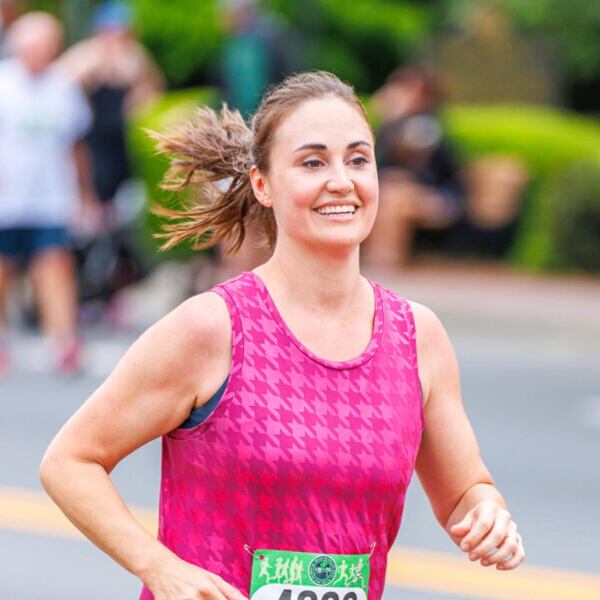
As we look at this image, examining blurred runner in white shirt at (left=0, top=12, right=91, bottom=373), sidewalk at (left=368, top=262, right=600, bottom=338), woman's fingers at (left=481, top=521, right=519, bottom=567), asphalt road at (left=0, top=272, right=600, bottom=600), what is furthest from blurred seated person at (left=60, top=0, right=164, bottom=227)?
woman's fingers at (left=481, top=521, right=519, bottom=567)

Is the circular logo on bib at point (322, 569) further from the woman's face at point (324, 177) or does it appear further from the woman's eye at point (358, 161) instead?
the woman's eye at point (358, 161)

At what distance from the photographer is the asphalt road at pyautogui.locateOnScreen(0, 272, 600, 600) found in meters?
6.95

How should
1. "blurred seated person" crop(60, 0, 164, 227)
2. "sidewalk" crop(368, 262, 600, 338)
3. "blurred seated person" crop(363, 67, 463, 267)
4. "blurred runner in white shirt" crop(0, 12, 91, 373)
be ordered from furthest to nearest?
"blurred seated person" crop(363, 67, 463, 267) → "sidewalk" crop(368, 262, 600, 338) → "blurred seated person" crop(60, 0, 164, 227) → "blurred runner in white shirt" crop(0, 12, 91, 373)

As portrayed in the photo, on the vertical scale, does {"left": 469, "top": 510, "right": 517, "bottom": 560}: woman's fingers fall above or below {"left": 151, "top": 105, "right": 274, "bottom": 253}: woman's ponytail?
below

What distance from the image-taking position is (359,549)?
327 cm

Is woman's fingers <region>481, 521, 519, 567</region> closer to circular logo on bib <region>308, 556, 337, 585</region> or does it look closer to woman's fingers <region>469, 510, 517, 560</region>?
woman's fingers <region>469, 510, 517, 560</region>

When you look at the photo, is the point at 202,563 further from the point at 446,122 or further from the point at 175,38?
the point at 175,38

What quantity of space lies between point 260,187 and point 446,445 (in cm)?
59

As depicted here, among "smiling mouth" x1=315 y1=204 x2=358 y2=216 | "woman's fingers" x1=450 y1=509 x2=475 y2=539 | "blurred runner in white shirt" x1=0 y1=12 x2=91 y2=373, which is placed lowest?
"woman's fingers" x1=450 y1=509 x2=475 y2=539

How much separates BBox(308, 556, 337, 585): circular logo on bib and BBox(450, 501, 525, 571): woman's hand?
0.73ft

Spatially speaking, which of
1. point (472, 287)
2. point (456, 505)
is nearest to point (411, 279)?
point (472, 287)

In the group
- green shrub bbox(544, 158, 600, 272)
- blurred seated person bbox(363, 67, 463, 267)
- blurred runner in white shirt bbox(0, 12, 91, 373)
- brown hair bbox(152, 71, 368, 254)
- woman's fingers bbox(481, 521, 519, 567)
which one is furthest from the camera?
blurred seated person bbox(363, 67, 463, 267)

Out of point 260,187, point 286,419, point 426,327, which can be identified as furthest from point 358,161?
point 286,419

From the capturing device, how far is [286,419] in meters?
3.22
